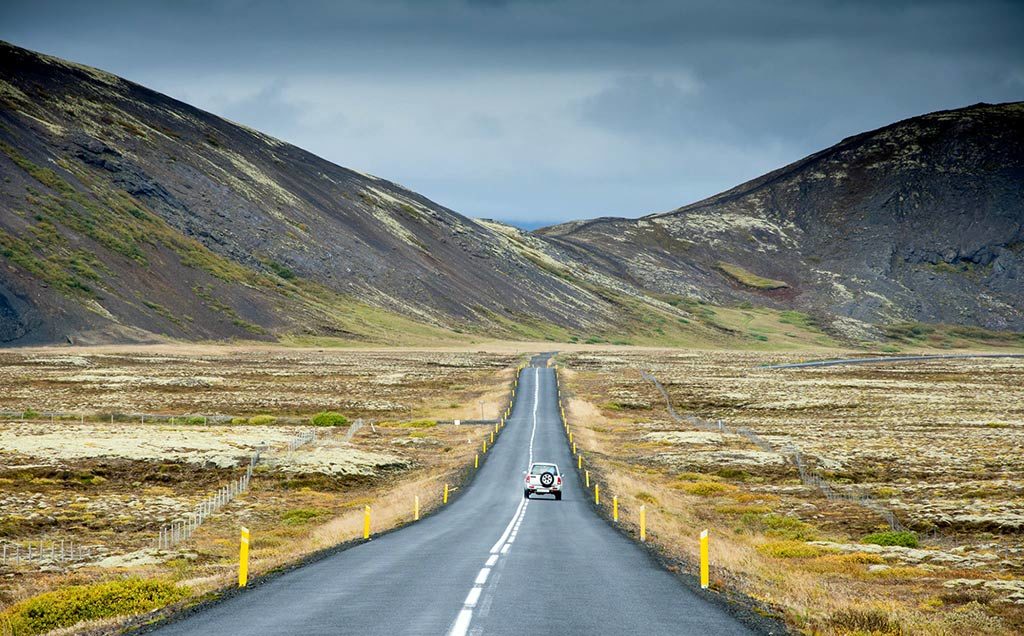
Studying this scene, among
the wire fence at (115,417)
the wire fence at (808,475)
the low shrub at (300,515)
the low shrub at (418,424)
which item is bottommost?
the low shrub at (300,515)

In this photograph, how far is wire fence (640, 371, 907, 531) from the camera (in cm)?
3706

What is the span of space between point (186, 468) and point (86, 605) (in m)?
31.7

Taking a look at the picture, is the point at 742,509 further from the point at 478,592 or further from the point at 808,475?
the point at 478,592

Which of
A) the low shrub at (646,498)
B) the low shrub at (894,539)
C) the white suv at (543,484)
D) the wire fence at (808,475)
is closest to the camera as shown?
the low shrub at (894,539)

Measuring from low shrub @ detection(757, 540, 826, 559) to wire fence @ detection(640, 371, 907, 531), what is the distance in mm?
5558

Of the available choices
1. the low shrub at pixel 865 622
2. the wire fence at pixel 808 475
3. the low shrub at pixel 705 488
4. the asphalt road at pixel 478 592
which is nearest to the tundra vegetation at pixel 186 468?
the asphalt road at pixel 478 592

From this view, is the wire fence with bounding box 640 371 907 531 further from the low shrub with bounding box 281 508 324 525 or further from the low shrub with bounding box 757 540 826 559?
the low shrub with bounding box 281 508 324 525

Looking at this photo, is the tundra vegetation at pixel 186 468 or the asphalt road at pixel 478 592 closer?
the asphalt road at pixel 478 592

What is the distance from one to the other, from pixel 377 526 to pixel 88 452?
24.9 meters

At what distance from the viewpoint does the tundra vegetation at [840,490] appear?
805 inches

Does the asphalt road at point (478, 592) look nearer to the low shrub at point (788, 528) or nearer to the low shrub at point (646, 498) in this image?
the low shrub at point (788, 528)

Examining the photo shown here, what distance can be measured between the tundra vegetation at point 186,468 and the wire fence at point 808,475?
1790 cm

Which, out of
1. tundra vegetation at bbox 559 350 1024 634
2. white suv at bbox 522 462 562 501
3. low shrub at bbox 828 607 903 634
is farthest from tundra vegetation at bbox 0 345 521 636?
low shrub at bbox 828 607 903 634

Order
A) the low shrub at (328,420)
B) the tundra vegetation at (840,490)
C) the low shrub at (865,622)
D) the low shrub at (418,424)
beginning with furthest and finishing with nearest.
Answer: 1. the low shrub at (418,424)
2. the low shrub at (328,420)
3. the tundra vegetation at (840,490)
4. the low shrub at (865,622)
